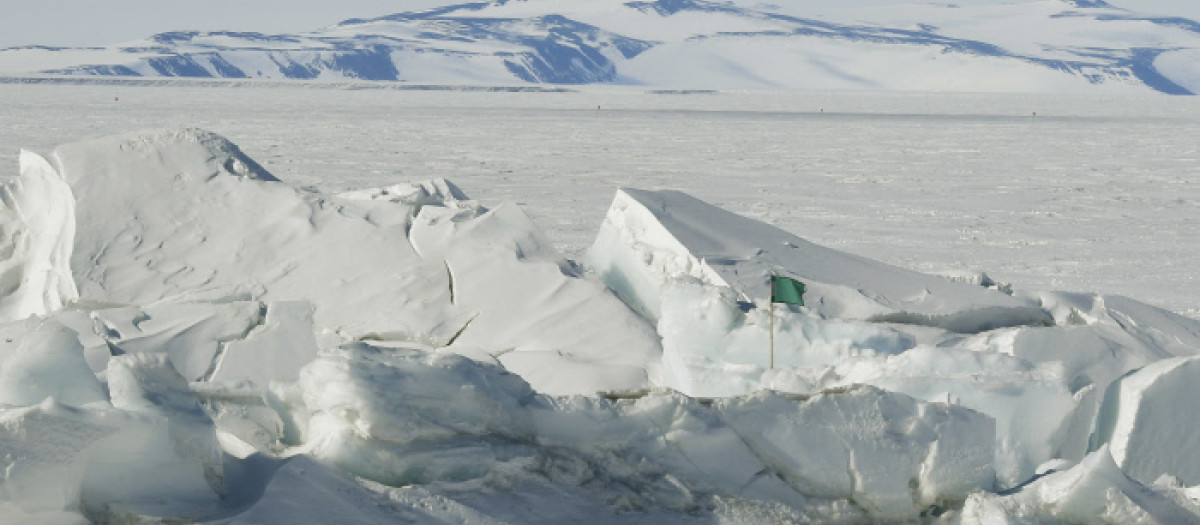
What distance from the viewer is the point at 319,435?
109 inches

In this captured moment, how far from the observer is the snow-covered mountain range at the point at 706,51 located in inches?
4008

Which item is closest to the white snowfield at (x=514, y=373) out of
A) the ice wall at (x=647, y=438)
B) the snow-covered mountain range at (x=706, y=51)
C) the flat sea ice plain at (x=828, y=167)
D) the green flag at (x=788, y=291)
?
the ice wall at (x=647, y=438)

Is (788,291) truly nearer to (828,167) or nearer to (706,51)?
(828,167)

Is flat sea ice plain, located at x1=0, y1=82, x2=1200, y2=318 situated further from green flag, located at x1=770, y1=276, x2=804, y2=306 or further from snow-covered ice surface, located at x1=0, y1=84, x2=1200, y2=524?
green flag, located at x1=770, y1=276, x2=804, y2=306

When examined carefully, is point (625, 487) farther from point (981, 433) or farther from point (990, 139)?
point (990, 139)

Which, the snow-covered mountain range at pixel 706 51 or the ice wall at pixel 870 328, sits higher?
the ice wall at pixel 870 328

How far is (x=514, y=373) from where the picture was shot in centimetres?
345

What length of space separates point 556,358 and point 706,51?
120681mm

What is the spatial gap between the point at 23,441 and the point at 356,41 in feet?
383

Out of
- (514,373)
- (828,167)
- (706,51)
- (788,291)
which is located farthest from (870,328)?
(706,51)

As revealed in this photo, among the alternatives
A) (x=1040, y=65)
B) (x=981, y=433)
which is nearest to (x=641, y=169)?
(x=981, y=433)

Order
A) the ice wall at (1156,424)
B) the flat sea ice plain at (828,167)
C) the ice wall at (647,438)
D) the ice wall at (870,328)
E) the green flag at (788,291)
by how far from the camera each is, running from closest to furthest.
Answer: the ice wall at (647,438)
the ice wall at (870,328)
the ice wall at (1156,424)
the green flag at (788,291)
the flat sea ice plain at (828,167)

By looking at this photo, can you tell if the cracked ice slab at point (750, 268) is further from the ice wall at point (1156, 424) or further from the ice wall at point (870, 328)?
the ice wall at point (1156, 424)

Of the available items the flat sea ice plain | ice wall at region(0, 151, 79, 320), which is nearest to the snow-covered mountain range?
the flat sea ice plain
